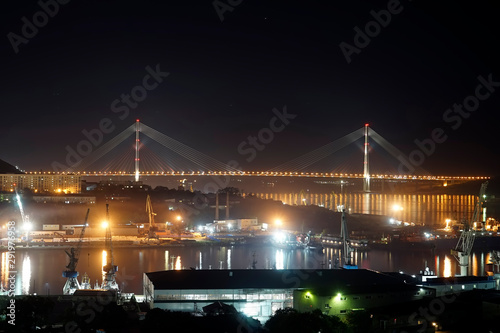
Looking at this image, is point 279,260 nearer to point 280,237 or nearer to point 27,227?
point 280,237

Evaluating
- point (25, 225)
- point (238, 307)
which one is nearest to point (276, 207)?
point (25, 225)

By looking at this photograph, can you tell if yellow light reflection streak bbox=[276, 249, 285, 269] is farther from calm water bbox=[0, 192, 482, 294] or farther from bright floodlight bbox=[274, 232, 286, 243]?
bright floodlight bbox=[274, 232, 286, 243]

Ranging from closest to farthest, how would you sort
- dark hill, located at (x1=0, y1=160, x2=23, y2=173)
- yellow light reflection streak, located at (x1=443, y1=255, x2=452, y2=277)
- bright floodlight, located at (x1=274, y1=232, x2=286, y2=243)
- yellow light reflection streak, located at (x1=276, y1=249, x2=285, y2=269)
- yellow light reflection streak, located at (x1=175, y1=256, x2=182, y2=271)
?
yellow light reflection streak, located at (x1=443, y1=255, x2=452, y2=277) < yellow light reflection streak, located at (x1=175, y1=256, x2=182, y2=271) < yellow light reflection streak, located at (x1=276, y1=249, x2=285, y2=269) < bright floodlight, located at (x1=274, y1=232, x2=286, y2=243) < dark hill, located at (x1=0, y1=160, x2=23, y2=173)

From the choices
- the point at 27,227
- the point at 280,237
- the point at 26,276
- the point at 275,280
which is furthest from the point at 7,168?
the point at 275,280

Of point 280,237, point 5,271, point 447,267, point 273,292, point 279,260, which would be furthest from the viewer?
point 280,237

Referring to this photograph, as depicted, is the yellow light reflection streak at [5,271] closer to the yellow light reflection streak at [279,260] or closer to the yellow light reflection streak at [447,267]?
the yellow light reflection streak at [279,260]

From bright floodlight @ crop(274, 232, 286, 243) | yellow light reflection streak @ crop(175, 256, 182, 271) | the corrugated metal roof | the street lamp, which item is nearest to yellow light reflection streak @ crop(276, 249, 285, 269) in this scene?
bright floodlight @ crop(274, 232, 286, 243)
